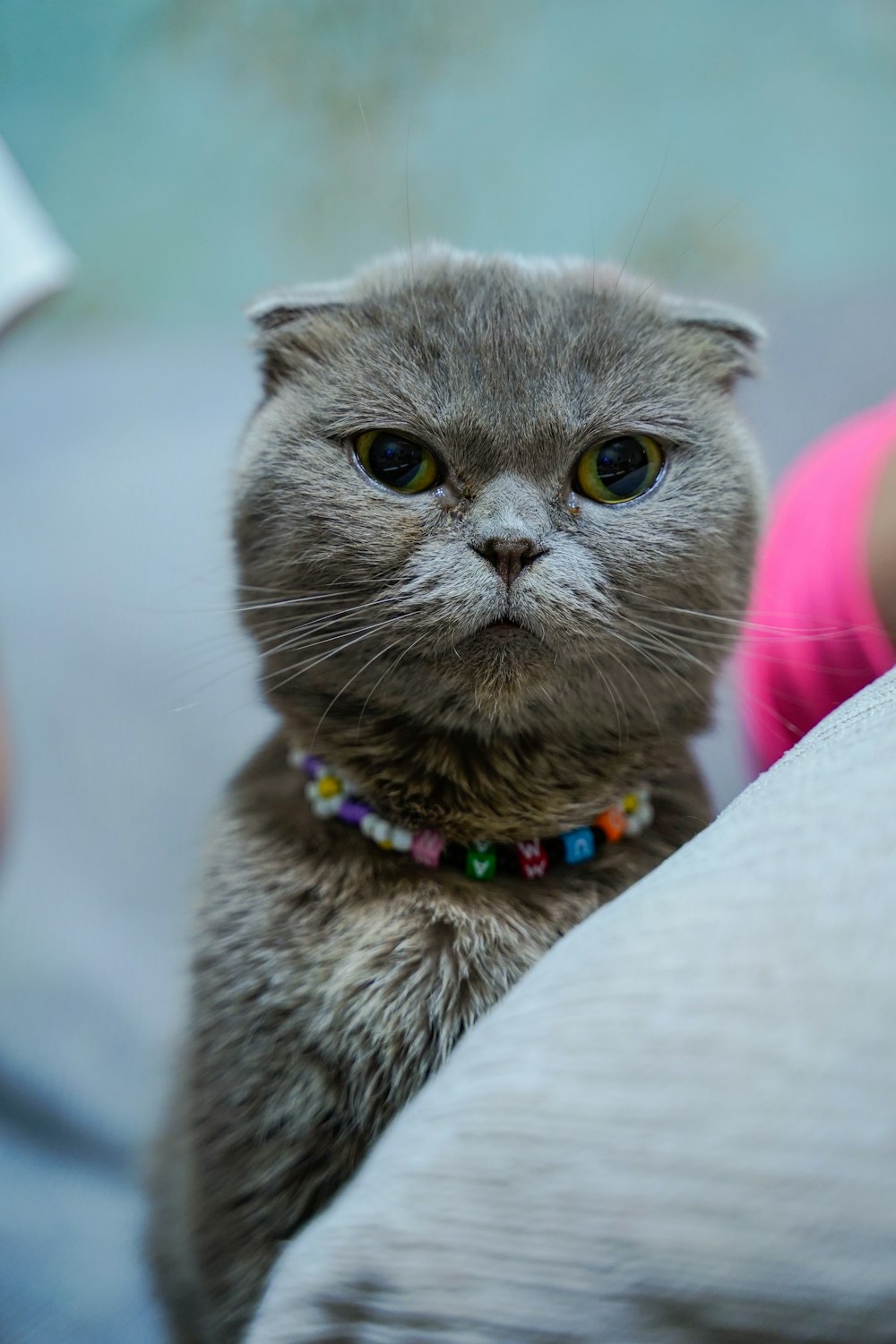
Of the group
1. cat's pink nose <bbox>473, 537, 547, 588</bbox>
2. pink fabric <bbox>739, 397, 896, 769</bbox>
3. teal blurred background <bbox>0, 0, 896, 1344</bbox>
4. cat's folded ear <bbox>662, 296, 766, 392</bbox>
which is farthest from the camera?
teal blurred background <bbox>0, 0, 896, 1344</bbox>

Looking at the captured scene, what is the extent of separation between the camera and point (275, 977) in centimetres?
48

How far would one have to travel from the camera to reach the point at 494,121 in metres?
0.84

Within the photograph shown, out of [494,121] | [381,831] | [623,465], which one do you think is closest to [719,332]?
[623,465]

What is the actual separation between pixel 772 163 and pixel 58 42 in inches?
24.3

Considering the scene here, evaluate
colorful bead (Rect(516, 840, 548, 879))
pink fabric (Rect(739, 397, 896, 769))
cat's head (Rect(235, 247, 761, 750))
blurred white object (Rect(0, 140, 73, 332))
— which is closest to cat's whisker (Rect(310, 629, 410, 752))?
cat's head (Rect(235, 247, 761, 750))

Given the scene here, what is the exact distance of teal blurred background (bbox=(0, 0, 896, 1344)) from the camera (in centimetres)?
80

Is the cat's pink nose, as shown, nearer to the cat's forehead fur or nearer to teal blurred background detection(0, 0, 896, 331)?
the cat's forehead fur

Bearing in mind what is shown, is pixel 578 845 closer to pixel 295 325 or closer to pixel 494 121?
pixel 295 325

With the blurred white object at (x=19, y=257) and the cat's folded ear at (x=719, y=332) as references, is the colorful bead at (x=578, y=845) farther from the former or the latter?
the blurred white object at (x=19, y=257)

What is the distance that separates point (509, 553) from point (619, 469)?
92 mm

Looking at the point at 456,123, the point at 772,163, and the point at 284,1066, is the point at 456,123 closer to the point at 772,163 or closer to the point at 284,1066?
the point at 772,163

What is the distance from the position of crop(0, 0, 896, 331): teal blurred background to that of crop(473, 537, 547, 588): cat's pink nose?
462 millimetres

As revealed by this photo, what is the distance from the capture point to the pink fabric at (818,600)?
633 millimetres

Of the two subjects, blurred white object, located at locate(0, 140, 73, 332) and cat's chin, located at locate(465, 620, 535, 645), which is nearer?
cat's chin, located at locate(465, 620, 535, 645)
